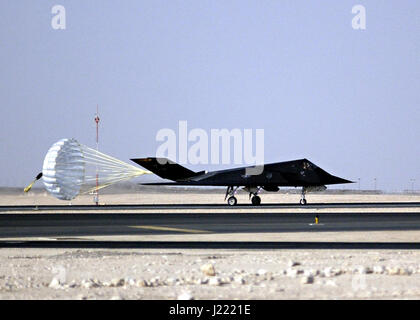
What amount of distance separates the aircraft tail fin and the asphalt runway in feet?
63.5

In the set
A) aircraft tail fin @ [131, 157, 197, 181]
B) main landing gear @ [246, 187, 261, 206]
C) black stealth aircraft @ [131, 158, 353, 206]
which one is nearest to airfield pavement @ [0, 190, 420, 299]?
main landing gear @ [246, 187, 261, 206]

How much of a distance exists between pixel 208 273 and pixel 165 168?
1544 inches

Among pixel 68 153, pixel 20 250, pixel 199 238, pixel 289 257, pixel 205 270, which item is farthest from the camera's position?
pixel 68 153

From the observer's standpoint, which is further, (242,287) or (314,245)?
(314,245)

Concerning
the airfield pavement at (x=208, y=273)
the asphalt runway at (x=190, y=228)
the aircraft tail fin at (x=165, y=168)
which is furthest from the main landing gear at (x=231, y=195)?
the airfield pavement at (x=208, y=273)

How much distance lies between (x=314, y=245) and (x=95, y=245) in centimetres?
653

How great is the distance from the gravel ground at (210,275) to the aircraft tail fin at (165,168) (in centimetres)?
3429

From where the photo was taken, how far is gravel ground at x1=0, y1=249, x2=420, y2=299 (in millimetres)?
10938

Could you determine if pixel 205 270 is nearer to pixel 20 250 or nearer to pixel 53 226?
pixel 20 250

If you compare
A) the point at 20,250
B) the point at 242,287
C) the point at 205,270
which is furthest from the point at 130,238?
the point at 242,287

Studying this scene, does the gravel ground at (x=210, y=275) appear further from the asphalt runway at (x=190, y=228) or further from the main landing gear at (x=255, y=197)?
the main landing gear at (x=255, y=197)

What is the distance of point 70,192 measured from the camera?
3516 centimetres

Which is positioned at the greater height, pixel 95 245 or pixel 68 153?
pixel 68 153
